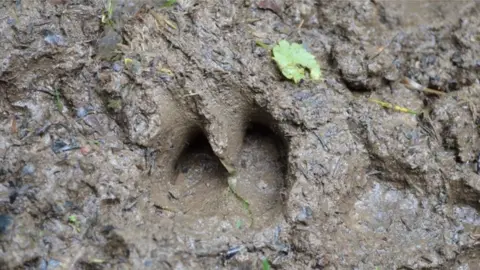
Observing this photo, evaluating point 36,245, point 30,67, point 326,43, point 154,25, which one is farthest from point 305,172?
point 30,67

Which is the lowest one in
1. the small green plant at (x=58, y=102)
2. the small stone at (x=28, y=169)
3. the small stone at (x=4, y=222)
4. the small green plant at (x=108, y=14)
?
the small stone at (x=4, y=222)

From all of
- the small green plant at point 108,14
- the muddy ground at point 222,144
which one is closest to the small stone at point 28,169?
the muddy ground at point 222,144

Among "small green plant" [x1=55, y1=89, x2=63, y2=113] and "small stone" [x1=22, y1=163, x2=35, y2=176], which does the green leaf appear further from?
"small stone" [x1=22, y1=163, x2=35, y2=176]

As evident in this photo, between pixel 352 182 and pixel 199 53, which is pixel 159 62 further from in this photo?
pixel 352 182

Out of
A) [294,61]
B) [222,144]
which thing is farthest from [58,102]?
[294,61]

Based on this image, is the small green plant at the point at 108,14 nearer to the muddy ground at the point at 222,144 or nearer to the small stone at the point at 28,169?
the muddy ground at the point at 222,144

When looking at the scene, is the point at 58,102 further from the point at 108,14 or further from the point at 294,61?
the point at 294,61
